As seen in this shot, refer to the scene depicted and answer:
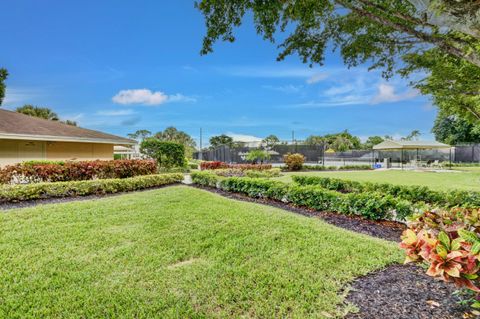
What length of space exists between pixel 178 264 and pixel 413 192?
646cm

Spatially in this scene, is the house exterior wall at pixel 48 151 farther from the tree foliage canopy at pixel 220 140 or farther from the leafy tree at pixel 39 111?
the tree foliage canopy at pixel 220 140

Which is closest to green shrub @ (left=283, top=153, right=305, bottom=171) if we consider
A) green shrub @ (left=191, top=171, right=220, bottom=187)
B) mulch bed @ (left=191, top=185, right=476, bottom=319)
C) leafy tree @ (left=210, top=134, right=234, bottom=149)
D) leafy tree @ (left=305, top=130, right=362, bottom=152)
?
green shrub @ (left=191, top=171, right=220, bottom=187)

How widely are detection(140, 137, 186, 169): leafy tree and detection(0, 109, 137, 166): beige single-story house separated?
109 centimetres

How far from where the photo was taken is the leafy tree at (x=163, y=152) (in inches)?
667

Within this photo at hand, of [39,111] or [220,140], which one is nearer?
[39,111]

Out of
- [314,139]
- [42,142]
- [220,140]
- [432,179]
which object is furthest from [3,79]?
[314,139]

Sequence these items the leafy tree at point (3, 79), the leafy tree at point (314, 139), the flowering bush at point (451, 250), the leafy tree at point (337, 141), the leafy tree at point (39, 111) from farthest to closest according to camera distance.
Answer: the leafy tree at point (314, 139), the leafy tree at point (337, 141), the leafy tree at point (39, 111), the leafy tree at point (3, 79), the flowering bush at point (451, 250)

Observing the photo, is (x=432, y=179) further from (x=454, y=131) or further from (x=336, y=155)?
(x=454, y=131)

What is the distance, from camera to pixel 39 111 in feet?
104

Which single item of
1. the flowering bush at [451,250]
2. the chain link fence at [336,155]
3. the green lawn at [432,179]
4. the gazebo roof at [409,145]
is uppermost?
the gazebo roof at [409,145]

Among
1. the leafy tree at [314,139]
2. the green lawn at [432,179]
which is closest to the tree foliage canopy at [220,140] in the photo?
the leafy tree at [314,139]

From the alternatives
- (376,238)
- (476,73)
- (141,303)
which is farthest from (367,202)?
(476,73)

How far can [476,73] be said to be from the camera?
24.6ft

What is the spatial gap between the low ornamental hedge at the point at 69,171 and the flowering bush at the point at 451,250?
33.4 ft
